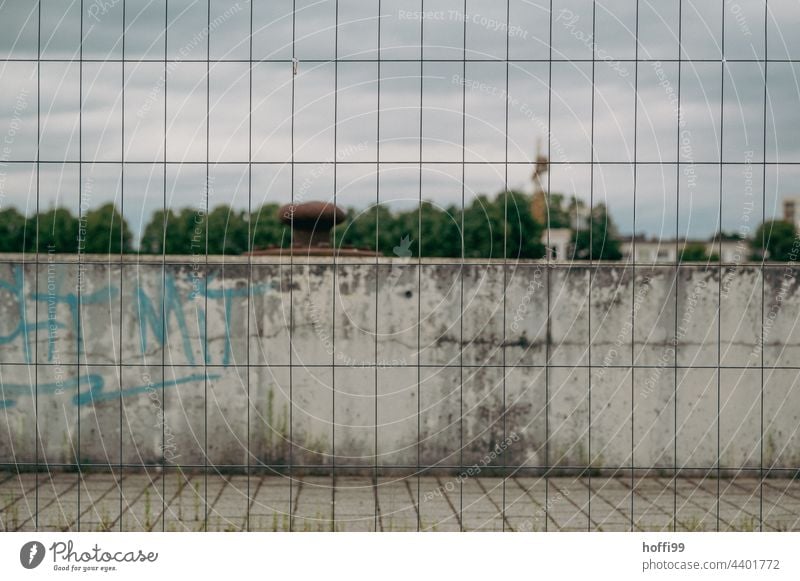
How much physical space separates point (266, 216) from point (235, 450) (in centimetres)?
5954

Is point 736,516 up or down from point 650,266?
down

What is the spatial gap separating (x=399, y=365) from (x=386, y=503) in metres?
1.53

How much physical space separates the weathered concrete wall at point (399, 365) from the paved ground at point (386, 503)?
0.32 metres

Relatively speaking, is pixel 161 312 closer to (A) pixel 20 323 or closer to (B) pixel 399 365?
(A) pixel 20 323

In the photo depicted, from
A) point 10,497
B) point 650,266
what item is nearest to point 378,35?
point 650,266

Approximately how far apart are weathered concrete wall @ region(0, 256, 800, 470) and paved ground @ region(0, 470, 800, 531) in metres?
0.32

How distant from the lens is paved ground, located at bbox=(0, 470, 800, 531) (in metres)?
7.40

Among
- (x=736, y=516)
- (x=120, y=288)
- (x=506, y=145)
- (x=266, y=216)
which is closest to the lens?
(x=736, y=516)

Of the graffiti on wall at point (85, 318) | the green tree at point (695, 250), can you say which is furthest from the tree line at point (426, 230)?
the graffiti on wall at point (85, 318)

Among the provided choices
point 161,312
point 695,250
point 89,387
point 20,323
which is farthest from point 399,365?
point 695,250

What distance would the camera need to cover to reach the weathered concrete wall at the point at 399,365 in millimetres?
8867

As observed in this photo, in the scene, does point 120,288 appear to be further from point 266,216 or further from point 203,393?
point 266,216

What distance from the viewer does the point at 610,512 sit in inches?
305

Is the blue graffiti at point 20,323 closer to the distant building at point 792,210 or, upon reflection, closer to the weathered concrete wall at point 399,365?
the weathered concrete wall at point 399,365
